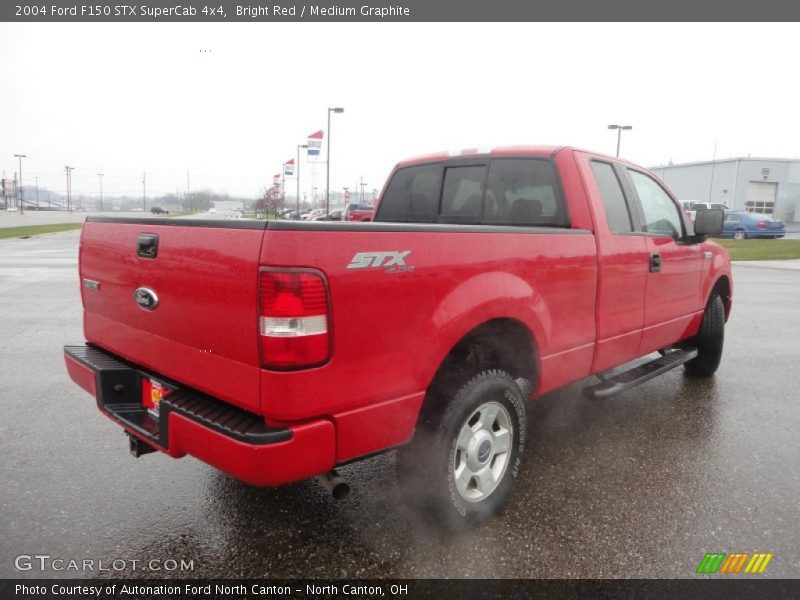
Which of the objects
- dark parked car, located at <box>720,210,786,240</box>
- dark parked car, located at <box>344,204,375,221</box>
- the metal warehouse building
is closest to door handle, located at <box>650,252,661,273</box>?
dark parked car, located at <box>344,204,375,221</box>

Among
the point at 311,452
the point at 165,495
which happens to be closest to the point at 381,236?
the point at 311,452

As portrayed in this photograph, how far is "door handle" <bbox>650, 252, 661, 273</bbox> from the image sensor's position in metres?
4.11

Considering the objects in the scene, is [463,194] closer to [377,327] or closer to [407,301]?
[407,301]

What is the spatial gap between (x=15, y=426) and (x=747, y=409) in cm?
554

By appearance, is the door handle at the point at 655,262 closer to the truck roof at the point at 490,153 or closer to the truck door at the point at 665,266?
the truck door at the point at 665,266

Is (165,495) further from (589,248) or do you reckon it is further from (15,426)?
(589,248)

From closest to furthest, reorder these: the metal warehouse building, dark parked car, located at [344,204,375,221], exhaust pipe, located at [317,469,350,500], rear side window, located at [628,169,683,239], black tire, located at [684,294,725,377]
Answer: exhaust pipe, located at [317,469,350,500], rear side window, located at [628,169,683,239], black tire, located at [684,294,725,377], dark parked car, located at [344,204,375,221], the metal warehouse building

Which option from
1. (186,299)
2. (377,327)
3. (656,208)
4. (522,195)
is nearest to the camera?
(377,327)

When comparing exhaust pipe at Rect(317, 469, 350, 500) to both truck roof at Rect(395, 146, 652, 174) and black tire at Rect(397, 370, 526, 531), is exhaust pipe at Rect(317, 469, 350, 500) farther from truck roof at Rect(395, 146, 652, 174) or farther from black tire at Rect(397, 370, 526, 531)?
truck roof at Rect(395, 146, 652, 174)

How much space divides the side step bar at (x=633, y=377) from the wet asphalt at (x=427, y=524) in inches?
15.1

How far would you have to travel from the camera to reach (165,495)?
316cm

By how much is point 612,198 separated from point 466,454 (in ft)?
6.93

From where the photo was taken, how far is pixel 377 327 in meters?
2.30

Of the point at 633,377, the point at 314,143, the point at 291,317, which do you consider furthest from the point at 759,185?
the point at 291,317
